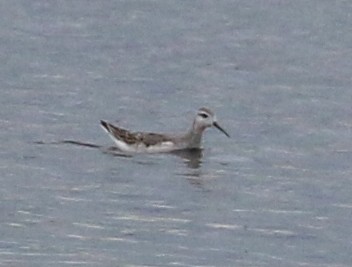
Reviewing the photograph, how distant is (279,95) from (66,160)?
448 centimetres

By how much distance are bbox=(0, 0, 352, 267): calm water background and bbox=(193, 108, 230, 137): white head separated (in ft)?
0.77

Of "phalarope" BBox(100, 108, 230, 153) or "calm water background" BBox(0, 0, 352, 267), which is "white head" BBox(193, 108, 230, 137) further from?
"calm water background" BBox(0, 0, 352, 267)

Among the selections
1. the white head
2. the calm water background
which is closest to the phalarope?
the white head

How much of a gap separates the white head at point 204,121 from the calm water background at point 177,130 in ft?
0.77

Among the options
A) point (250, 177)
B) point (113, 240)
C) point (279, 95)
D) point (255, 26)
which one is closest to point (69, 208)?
point (113, 240)

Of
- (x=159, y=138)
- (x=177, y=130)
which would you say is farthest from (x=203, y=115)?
(x=159, y=138)

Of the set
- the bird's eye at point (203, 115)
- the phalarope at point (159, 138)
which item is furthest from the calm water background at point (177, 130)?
the bird's eye at point (203, 115)

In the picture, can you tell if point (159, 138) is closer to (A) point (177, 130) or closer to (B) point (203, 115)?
(B) point (203, 115)

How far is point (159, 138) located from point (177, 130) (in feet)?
3.42

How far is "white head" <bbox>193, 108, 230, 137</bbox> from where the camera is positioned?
23.3 metres

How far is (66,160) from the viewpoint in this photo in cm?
2164

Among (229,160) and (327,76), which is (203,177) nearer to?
(229,160)

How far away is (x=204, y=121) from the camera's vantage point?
76.4 ft

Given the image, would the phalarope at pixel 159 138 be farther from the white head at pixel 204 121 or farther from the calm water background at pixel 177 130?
the calm water background at pixel 177 130
